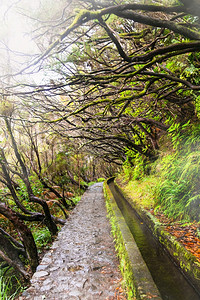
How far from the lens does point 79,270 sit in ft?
13.1

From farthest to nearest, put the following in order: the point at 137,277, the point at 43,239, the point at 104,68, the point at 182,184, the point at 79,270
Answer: the point at 43,239 → the point at 182,184 → the point at 79,270 → the point at 104,68 → the point at 137,277

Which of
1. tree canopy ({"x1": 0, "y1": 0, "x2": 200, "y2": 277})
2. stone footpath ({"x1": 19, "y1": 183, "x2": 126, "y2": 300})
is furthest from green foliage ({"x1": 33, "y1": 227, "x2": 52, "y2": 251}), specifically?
stone footpath ({"x1": 19, "y1": 183, "x2": 126, "y2": 300})

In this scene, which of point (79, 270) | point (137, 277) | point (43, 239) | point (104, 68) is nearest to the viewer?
point (137, 277)

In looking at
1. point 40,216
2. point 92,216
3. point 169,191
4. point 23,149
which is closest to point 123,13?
point 169,191

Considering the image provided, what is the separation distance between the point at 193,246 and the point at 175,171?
254 centimetres

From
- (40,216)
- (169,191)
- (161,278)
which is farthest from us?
(40,216)

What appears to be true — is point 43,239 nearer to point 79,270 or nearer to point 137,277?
point 79,270

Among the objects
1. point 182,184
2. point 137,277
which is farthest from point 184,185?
point 137,277

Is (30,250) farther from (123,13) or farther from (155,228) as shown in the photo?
(123,13)

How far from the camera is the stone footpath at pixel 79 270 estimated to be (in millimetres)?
3279

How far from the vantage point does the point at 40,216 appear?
21.7ft

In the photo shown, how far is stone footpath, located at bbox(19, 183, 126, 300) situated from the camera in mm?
3279

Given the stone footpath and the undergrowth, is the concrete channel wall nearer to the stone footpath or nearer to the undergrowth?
the stone footpath

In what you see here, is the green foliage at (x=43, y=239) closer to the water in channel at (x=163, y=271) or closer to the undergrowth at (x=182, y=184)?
the water in channel at (x=163, y=271)
